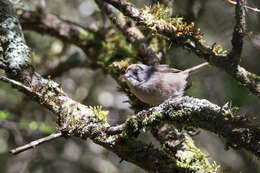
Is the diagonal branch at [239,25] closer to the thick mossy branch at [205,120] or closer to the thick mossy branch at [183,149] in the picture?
the thick mossy branch at [205,120]

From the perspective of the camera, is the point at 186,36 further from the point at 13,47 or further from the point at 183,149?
the point at 13,47

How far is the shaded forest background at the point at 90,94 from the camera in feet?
17.5

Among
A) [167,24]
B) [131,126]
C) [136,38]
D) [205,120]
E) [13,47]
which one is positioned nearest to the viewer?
[205,120]

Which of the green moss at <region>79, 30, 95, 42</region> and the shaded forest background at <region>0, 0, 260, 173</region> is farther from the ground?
the green moss at <region>79, 30, 95, 42</region>

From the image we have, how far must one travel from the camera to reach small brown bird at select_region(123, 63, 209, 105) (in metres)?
4.05

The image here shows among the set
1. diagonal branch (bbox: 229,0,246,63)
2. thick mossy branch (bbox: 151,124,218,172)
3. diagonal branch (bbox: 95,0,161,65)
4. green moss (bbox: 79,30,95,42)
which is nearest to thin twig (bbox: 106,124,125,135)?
thick mossy branch (bbox: 151,124,218,172)

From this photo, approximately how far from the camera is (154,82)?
423 centimetres

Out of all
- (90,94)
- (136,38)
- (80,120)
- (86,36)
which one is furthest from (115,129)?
(90,94)

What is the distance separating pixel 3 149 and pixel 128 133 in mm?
5307

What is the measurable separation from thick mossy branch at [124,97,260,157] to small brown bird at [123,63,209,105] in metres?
1.28

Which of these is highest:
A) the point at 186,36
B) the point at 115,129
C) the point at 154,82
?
the point at 186,36

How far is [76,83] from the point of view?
8.15 m

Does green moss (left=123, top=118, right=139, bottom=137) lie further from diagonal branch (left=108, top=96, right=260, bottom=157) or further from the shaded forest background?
the shaded forest background

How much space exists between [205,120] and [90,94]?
5509 mm
